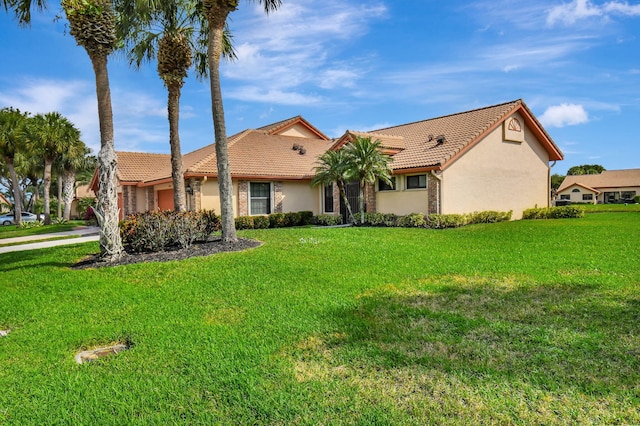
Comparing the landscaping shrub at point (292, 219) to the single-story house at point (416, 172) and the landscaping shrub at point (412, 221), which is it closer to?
the single-story house at point (416, 172)

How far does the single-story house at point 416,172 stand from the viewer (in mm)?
18734

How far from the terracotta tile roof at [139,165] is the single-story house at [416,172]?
0.37 feet

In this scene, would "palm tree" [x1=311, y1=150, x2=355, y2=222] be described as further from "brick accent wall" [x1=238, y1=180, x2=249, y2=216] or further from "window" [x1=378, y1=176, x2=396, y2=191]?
"brick accent wall" [x1=238, y1=180, x2=249, y2=216]

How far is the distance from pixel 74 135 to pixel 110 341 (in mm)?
31558

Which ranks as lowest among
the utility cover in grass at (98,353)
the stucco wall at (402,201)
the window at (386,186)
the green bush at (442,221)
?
the utility cover in grass at (98,353)

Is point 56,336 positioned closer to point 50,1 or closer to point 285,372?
point 285,372

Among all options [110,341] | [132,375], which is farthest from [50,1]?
[132,375]

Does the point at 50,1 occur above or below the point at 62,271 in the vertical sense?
above

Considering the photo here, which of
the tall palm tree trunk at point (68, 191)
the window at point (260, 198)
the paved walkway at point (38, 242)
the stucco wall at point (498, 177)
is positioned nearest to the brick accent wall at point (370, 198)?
the stucco wall at point (498, 177)

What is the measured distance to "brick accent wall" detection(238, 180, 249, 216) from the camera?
20203 mm

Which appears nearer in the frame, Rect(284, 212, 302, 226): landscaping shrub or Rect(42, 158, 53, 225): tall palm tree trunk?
Rect(284, 212, 302, 226): landscaping shrub

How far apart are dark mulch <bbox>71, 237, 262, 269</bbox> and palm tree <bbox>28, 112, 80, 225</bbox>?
76.2 feet

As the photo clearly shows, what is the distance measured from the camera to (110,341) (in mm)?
5078

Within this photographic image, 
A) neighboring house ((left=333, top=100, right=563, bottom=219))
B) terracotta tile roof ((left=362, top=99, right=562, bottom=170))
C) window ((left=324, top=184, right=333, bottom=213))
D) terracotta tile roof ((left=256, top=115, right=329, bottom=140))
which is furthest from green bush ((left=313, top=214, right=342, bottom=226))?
terracotta tile roof ((left=256, top=115, right=329, bottom=140))
